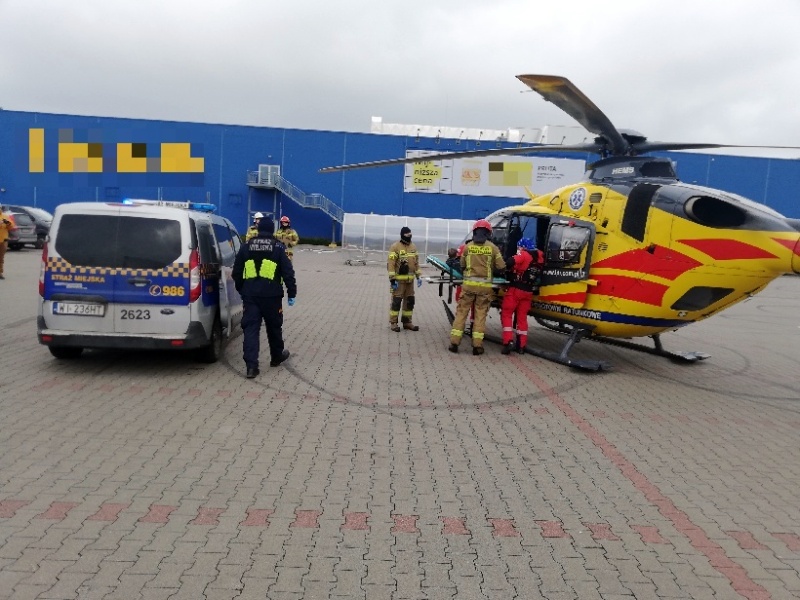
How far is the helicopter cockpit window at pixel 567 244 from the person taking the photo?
898 centimetres

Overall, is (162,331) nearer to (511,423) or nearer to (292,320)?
(511,423)

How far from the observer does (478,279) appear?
944 centimetres

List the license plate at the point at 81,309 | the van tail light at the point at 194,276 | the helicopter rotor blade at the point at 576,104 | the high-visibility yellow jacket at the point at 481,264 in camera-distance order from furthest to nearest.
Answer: the high-visibility yellow jacket at the point at 481,264 → the van tail light at the point at 194,276 → the license plate at the point at 81,309 → the helicopter rotor blade at the point at 576,104

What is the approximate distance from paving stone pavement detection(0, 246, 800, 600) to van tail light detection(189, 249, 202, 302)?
977 mm

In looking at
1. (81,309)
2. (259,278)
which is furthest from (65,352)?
(259,278)

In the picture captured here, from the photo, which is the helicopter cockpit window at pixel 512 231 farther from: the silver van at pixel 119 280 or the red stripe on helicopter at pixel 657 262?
the silver van at pixel 119 280

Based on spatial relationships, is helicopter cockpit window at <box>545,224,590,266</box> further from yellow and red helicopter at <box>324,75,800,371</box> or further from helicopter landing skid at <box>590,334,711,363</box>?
helicopter landing skid at <box>590,334,711,363</box>

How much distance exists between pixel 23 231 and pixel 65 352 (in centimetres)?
1987

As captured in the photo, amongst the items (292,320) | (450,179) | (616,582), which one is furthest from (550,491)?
(450,179)

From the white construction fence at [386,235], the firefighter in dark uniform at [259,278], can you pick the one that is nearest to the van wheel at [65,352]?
the firefighter in dark uniform at [259,278]

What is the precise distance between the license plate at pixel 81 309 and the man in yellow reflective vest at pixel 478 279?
4.84m

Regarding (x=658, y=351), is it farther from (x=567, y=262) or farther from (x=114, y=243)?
(x=114, y=243)

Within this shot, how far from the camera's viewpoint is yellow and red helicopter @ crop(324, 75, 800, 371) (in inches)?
297

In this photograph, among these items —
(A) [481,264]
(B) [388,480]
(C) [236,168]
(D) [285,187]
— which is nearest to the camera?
(B) [388,480]
